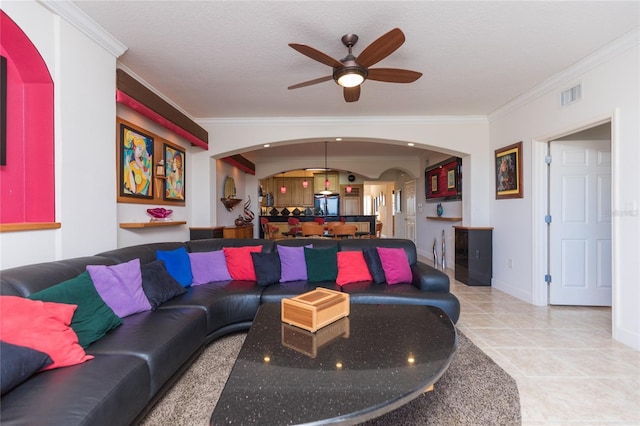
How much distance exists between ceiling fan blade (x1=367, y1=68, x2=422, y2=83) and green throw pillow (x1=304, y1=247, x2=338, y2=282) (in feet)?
5.84

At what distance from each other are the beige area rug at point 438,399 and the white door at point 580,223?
212 centimetres

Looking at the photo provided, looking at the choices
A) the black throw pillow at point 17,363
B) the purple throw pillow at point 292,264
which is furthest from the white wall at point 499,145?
the purple throw pillow at point 292,264

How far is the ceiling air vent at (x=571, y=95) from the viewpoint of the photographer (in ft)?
9.89

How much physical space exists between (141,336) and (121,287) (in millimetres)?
529

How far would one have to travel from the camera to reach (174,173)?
4086mm

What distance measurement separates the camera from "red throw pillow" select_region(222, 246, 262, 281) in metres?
3.09

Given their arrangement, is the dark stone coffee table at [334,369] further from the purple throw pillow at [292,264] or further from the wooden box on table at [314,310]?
the purple throw pillow at [292,264]

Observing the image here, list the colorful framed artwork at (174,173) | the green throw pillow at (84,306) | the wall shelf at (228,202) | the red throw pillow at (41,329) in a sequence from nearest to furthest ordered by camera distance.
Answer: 1. the red throw pillow at (41,329)
2. the green throw pillow at (84,306)
3. the colorful framed artwork at (174,173)
4. the wall shelf at (228,202)

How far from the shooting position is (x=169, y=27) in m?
2.36

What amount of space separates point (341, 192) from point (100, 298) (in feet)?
28.3

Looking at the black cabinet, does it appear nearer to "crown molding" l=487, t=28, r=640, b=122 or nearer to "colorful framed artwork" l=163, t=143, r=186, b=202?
"crown molding" l=487, t=28, r=640, b=122

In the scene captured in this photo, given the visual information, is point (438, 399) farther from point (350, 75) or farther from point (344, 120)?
point (344, 120)

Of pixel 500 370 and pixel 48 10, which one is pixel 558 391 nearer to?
pixel 500 370

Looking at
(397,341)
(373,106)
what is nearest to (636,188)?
(397,341)
